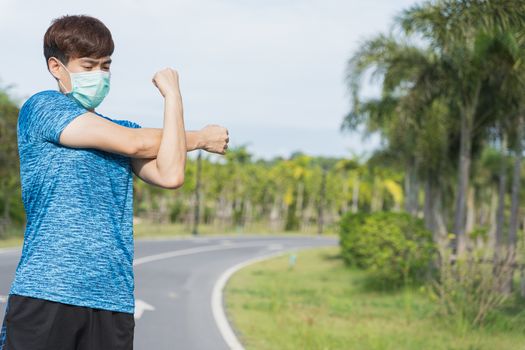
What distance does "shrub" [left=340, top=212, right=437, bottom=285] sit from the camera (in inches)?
584

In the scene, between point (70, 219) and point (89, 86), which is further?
point (89, 86)

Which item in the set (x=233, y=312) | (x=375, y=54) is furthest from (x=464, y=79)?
(x=233, y=312)

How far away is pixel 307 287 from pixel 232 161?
43685 millimetres

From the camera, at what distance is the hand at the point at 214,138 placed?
8.53 ft

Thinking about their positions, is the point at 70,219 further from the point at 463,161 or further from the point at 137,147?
the point at 463,161

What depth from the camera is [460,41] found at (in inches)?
485

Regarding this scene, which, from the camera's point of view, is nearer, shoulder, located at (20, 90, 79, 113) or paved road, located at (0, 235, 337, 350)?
shoulder, located at (20, 90, 79, 113)

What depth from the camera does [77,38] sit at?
2336mm

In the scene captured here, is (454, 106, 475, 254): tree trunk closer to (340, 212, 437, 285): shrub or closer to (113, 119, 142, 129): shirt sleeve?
(340, 212, 437, 285): shrub

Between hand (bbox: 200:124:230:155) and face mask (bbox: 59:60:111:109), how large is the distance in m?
0.37

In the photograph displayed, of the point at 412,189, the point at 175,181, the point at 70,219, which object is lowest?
the point at 70,219

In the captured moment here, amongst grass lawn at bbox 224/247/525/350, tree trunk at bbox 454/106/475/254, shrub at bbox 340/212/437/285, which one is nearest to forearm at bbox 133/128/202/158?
grass lawn at bbox 224/247/525/350

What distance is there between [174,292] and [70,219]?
37.9 feet

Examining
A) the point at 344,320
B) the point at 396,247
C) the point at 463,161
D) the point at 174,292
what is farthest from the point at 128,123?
the point at 463,161
